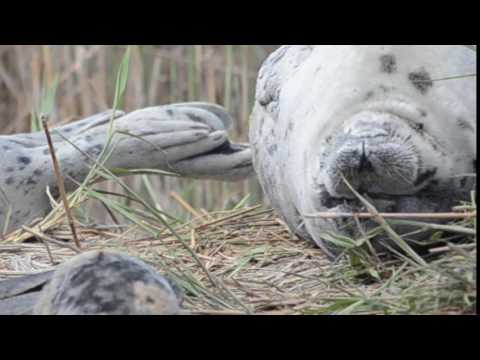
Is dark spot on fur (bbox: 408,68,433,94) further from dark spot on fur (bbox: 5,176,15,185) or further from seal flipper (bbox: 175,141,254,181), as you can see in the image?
dark spot on fur (bbox: 5,176,15,185)

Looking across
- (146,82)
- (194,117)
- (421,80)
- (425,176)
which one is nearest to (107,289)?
(425,176)

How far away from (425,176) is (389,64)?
26 centimetres

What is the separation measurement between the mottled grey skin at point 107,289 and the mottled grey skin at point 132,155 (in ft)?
4.72

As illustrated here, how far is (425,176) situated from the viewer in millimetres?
2219

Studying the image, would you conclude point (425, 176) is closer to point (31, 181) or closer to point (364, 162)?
point (364, 162)

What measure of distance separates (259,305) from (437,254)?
0.37 m

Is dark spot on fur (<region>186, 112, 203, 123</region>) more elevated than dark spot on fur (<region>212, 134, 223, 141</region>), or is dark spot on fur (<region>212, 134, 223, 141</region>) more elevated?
dark spot on fur (<region>186, 112, 203, 123</region>)

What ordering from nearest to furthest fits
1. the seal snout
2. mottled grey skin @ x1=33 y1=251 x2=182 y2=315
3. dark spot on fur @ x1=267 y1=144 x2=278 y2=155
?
mottled grey skin @ x1=33 y1=251 x2=182 y2=315, the seal snout, dark spot on fur @ x1=267 y1=144 x2=278 y2=155

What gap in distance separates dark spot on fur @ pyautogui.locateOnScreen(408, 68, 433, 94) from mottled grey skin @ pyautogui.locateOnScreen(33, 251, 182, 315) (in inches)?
26.6

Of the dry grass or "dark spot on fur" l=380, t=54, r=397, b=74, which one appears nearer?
the dry grass

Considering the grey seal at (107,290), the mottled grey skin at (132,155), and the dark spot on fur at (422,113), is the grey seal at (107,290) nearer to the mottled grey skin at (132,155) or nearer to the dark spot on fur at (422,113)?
the dark spot on fur at (422,113)

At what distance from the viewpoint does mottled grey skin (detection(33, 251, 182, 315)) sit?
1.86 metres

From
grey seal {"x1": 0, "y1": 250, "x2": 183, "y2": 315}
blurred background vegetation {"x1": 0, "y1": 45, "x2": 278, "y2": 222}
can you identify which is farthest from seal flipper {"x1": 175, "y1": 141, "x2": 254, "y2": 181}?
grey seal {"x1": 0, "y1": 250, "x2": 183, "y2": 315}
